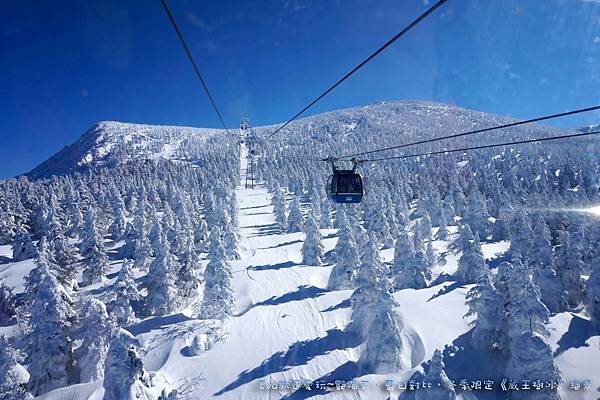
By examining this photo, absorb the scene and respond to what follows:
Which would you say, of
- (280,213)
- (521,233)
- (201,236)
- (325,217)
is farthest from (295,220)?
(521,233)

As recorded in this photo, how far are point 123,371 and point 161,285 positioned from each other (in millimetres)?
16909

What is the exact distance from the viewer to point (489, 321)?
72.2 ft

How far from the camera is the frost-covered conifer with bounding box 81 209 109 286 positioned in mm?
41812

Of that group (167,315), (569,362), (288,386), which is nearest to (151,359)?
(167,315)

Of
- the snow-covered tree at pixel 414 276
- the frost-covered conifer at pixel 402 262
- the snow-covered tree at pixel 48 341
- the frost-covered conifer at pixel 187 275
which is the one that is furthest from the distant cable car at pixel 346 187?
the frost-covered conifer at pixel 187 275

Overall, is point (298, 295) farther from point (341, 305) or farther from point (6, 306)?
point (6, 306)

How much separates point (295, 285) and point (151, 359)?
17711 mm

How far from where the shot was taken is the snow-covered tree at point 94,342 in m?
22.5

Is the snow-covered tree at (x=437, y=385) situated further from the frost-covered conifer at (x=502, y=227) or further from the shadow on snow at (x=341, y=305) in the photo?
the frost-covered conifer at (x=502, y=227)

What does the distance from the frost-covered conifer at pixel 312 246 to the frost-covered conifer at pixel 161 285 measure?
19.2 m

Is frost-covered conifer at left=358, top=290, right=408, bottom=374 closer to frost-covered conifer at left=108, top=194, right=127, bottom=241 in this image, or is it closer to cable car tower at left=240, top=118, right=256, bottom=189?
cable car tower at left=240, top=118, right=256, bottom=189

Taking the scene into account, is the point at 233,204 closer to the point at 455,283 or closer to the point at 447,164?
the point at 455,283

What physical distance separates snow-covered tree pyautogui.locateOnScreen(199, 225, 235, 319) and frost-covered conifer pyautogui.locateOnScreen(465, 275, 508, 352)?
20.9m

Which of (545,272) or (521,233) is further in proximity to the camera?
(521,233)
